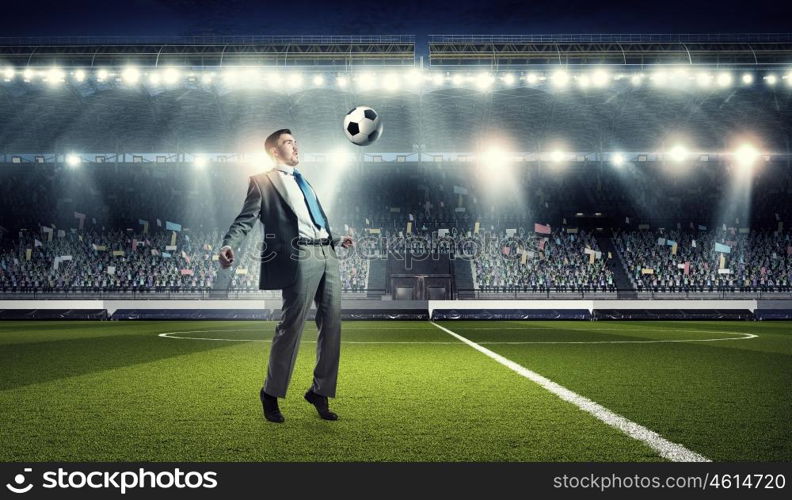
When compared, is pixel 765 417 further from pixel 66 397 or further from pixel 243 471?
pixel 66 397

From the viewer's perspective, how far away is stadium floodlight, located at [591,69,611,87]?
2751cm

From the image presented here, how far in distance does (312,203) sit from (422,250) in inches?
1147

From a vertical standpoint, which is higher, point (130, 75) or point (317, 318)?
point (130, 75)

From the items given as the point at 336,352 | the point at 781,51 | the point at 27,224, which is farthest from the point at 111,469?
the point at 27,224

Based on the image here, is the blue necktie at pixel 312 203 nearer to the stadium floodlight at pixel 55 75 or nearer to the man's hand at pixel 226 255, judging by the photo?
the man's hand at pixel 226 255

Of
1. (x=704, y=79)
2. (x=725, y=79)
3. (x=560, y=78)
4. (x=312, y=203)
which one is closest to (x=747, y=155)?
(x=725, y=79)

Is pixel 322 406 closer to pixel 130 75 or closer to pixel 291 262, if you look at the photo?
pixel 291 262

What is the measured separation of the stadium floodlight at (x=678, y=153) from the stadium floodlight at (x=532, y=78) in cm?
1365

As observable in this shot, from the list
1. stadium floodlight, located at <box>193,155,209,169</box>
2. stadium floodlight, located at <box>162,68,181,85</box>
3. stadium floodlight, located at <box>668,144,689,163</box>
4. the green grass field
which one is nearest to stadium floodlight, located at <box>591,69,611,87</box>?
stadium floodlight, located at <box>668,144,689,163</box>

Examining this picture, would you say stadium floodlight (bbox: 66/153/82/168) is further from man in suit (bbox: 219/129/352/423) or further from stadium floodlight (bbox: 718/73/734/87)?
man in suit (bbox: 219/129/352/423)

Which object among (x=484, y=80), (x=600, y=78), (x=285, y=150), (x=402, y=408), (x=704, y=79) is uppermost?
(x=704, y=79)

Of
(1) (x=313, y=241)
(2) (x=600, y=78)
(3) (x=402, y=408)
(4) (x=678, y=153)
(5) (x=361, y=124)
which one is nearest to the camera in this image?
(1) (x=313, y=241)

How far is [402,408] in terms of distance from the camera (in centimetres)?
443

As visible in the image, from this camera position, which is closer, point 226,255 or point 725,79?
point 226,255
